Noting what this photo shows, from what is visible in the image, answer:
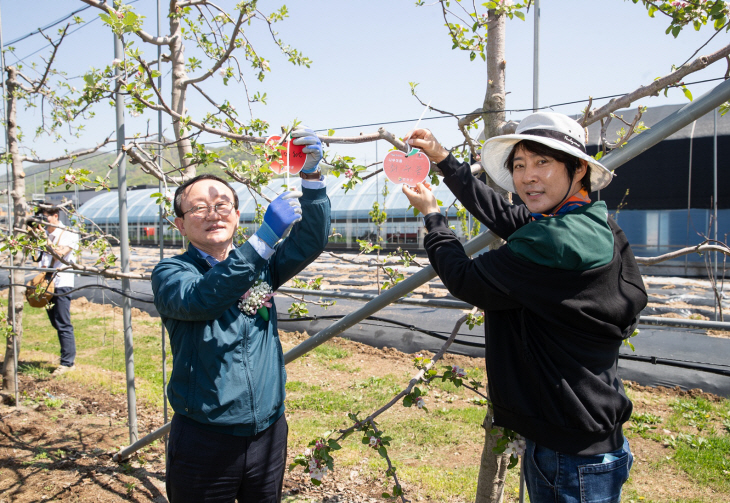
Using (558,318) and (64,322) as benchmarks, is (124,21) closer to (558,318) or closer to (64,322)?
(558,318)

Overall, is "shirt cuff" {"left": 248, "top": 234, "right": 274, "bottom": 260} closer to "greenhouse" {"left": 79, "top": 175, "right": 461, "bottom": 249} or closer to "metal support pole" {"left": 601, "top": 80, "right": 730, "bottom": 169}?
"metal support pole" {"left": 601, "top": 80, "right": 730, "bottom": 169}

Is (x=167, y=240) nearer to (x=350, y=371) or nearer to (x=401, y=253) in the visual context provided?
(x=350, y=371)

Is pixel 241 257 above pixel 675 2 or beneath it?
beneath

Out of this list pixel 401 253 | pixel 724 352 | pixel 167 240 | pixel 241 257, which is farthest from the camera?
pixel 167 240

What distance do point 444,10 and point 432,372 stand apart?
199 centimetres

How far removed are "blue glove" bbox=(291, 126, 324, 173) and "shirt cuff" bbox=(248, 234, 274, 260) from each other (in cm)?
38

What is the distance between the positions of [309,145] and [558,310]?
3.23 feet

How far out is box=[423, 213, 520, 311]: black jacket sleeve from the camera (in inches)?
53.5

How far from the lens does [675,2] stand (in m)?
2.25

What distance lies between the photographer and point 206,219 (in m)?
1.81

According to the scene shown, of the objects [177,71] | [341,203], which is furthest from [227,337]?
[341,203]

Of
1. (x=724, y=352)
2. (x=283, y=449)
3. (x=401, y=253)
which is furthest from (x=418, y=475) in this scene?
(x=724, y=352)

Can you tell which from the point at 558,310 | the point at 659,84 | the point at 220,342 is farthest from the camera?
the point at 659,84

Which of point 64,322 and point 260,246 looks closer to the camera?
point 260,246
